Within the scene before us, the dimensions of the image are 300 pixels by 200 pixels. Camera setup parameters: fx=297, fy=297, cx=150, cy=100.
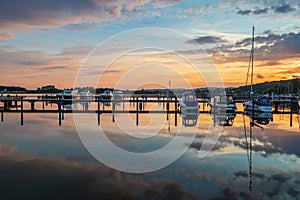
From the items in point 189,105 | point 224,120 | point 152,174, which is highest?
point 189,105

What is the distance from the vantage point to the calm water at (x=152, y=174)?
6.71 m

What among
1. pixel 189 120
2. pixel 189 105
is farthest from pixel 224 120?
pixel 189 105

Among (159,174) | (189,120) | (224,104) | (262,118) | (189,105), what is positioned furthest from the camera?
(224,104)

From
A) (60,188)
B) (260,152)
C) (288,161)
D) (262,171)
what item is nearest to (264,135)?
(260,152)

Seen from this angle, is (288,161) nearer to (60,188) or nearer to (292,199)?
(292,199)

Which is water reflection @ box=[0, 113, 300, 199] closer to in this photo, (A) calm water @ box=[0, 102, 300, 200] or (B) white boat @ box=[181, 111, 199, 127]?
(A) calm water @ box=[0, 102, 300, 200]

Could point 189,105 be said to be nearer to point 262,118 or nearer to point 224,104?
point 224,104

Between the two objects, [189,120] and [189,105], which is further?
[189,105]

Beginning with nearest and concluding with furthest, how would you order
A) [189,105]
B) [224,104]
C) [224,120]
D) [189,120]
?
[189,120] < [224,120] < [189,105] < [224,104]

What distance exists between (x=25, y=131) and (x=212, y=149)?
10.5m

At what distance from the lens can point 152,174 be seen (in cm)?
821

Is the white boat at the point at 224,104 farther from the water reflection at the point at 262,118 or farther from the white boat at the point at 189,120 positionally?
the white boat at the point at 189,120

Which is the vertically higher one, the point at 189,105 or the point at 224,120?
the point at 189,105

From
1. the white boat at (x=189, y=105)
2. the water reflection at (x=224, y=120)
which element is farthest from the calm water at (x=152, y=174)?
the white boat at (x=189, y=105)
